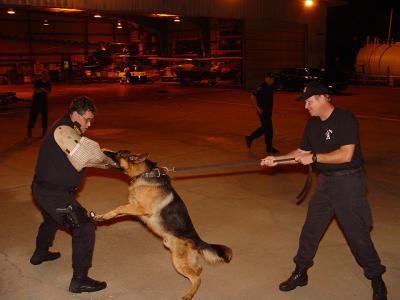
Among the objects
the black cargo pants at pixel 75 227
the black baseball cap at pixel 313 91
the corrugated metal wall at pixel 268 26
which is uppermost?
the corrugated metal wall at pixel 268 26

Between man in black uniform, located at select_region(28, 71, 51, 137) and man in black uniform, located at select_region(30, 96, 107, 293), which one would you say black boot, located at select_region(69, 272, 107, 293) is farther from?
man in black uniform, located at select_region(28, 71, 51, 137)

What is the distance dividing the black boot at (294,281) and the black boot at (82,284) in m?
1.93

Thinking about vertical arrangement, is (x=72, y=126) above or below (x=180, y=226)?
above

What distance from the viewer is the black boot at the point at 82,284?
465cm

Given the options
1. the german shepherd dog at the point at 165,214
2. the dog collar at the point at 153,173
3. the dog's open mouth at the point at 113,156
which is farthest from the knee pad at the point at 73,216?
the dog collar at the point at 153,173

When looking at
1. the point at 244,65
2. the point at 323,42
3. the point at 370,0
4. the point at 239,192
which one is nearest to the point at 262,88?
the point at 239,192

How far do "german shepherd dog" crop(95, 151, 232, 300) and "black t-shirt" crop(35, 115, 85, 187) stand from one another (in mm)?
436

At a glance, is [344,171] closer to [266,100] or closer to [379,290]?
[379,290]

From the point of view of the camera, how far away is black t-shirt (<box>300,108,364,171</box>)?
165 inches

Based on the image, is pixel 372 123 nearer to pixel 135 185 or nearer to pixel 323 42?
pixel 135 185

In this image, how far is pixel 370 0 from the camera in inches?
1854

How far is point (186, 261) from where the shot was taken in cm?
448

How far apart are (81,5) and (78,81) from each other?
2045 cm

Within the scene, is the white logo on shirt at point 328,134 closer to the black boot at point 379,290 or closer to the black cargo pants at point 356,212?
the black cargo pants at point 356,212
